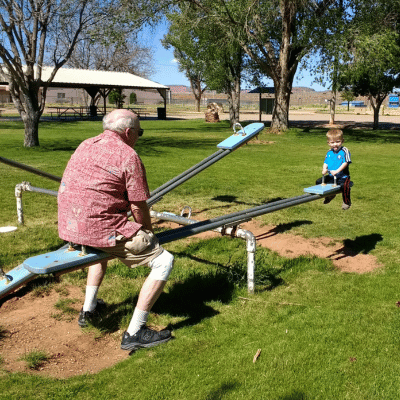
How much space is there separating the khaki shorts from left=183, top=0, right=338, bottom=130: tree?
16.9 metres

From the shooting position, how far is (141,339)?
346 centimetres

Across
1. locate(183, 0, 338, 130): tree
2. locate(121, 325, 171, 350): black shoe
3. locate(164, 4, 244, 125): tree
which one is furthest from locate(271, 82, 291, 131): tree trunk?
locate(121, 325, 171, 350): black shoe

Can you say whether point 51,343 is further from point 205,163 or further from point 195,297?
point 205,163

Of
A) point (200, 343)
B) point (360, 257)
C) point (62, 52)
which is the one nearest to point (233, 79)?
point (62, 52)

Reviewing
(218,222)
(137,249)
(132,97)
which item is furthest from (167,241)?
(132,97)

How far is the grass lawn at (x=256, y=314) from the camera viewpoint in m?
3.02

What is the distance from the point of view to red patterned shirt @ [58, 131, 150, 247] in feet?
10.0

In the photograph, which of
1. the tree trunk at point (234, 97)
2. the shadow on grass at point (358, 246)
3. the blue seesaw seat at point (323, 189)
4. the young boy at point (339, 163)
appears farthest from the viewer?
the tree trunk at point (234, 97)

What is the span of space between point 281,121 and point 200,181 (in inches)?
562

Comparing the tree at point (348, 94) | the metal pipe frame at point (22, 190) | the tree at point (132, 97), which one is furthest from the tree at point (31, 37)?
the tree at point (132, 97)

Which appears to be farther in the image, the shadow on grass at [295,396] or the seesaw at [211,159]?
the seesaw at [211,159]

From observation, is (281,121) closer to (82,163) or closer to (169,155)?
(169,155)

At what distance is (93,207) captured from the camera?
10.0 feet

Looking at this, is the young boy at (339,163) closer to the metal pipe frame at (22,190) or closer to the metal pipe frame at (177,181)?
the metal pipe frame at (177,181)
